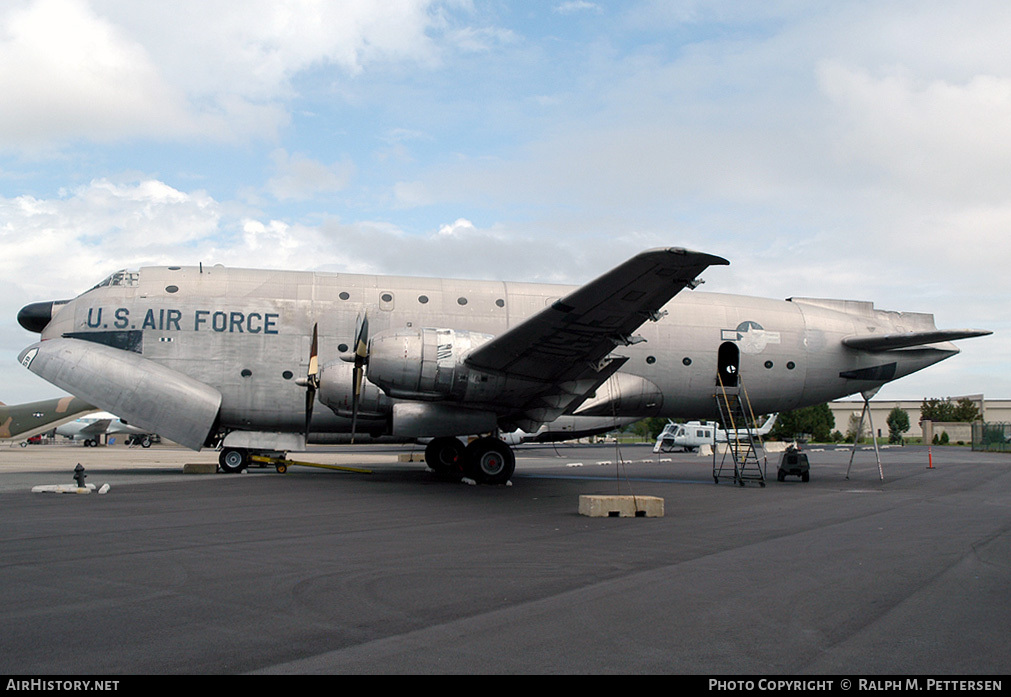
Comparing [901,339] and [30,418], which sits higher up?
[901,339]

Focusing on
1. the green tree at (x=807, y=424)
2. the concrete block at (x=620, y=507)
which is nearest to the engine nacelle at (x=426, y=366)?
the concrete block at (x=620, y=507)

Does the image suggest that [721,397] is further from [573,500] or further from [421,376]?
[421,376]

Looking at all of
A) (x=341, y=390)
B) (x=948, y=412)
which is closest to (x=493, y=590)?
(x=341, y=390)

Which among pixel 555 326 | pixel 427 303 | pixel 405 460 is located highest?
pixel 427 303

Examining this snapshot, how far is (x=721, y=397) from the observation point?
18.8 m

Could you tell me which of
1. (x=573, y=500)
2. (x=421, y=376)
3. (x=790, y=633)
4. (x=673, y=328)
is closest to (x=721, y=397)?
(x=673, y=328)

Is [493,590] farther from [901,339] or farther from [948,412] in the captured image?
[948,412]

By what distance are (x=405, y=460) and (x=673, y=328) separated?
13.9 metres

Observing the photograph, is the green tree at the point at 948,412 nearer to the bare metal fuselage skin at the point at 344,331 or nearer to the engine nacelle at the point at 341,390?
the bare metal fuselage skin at the point at 344,331

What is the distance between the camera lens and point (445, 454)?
18.7 m

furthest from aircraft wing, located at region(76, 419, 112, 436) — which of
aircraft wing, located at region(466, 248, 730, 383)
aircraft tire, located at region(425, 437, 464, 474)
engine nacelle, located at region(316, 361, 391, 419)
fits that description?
aircraft wing, located at region(466, 248, 730, 383)

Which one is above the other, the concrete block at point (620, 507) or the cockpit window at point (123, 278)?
the cockpit window at point (123, 278)

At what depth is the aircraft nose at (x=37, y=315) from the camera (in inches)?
714

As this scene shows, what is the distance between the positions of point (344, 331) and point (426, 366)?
15.4 ft
